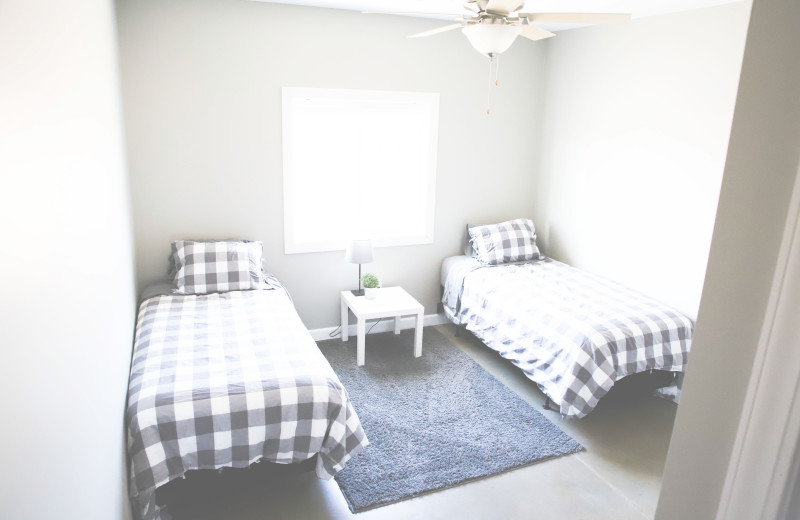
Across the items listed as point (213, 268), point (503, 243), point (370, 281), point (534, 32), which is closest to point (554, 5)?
point (534, 32)

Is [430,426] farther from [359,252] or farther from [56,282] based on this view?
[56,282]

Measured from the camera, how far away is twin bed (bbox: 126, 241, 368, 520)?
84.3 inches

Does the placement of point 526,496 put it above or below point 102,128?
below

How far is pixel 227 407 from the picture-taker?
223 centimetres

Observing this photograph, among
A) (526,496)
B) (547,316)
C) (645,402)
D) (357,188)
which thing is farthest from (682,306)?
(357,188)

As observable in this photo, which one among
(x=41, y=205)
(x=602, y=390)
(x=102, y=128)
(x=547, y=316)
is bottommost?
(x=602, y=390)

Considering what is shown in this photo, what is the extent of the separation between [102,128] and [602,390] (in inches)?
116

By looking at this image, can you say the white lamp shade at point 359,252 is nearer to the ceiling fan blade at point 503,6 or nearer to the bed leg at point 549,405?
the bed leg at point 549,405

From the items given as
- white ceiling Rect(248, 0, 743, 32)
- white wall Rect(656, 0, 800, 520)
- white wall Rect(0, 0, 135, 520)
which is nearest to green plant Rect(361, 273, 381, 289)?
white ceiling Rect(248, 0, 743, 32)

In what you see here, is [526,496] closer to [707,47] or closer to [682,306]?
[682,306]

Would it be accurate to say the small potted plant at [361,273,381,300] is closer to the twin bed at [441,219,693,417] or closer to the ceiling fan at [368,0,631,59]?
the twin bed at [441,219,693,417]

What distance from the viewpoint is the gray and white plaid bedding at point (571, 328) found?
3020 millimetres

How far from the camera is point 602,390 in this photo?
9.85 ft

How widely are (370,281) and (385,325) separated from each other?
60 cm
